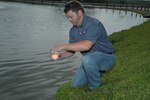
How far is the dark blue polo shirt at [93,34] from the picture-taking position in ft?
31.6

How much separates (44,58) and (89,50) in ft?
45.0

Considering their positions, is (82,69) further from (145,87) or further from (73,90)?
(145,87)

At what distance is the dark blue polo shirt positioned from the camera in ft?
31.6

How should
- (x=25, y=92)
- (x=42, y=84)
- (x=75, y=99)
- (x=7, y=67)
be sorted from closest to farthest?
(x=75, y=99) < (x=25, y=92) < (x=42, y=84) < (x=7, y=67)

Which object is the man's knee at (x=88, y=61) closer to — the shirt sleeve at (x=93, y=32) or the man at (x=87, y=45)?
the man at (x=87, y=45)

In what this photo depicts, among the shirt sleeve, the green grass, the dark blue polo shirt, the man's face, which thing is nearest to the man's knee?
the dark blue polo shirt

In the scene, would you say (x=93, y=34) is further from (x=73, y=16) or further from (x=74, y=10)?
(x=74, y=10)

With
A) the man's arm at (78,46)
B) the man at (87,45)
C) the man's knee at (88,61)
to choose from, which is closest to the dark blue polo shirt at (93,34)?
the man at (87,45)

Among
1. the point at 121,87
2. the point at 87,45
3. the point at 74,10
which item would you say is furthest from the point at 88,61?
the point at 74,10

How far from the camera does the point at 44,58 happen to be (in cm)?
2384

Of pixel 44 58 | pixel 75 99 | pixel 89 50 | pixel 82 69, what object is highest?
pixel 89 50

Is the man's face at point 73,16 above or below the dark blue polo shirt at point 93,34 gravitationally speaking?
above

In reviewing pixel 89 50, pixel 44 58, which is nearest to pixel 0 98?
pixel 89 50

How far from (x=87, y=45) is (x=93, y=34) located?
41 cm
